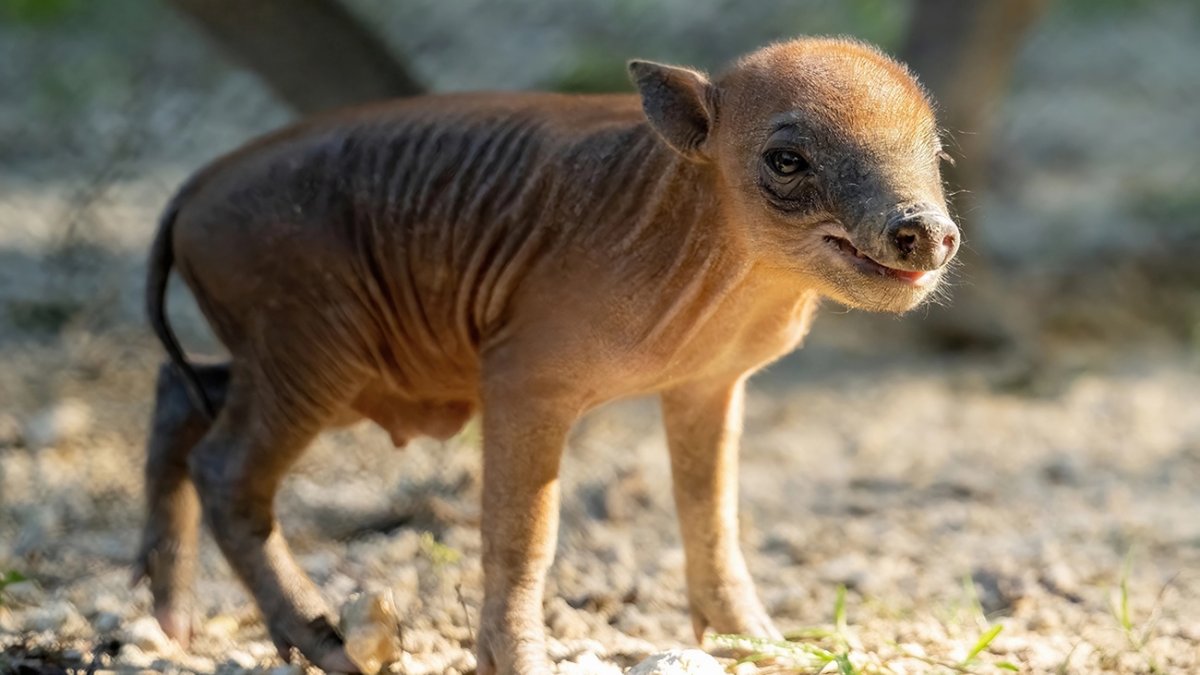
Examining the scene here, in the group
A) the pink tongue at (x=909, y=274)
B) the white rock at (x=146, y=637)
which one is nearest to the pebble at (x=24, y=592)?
the white rock at (x=146, y=637)

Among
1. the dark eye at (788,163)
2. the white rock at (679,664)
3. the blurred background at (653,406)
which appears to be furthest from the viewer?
the blurred background at (653,406)

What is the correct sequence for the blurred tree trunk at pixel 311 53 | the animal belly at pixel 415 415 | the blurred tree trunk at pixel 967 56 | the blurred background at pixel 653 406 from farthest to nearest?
the blurred tree trunk at pixel 967 56, the blurred tree trunk at pixel 311 53, the blurred background at pixel 653 406, the animal belly at pixel 415 415

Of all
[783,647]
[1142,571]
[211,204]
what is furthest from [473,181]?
[1142,571]

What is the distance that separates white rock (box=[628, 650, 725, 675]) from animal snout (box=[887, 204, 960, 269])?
119 centimetres

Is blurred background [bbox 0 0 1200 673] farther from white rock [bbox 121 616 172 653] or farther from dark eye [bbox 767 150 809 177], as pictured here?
dark eye [bbox 767 150 809 177]

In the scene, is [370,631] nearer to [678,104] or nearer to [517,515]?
[517,515]

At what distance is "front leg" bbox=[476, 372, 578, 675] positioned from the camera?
436 cm

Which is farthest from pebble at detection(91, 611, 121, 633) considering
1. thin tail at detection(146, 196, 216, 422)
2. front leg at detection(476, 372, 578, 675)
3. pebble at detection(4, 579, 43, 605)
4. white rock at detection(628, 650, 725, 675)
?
white rock at detection(628, 650, 725, 675)

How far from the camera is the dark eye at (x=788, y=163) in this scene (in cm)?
399

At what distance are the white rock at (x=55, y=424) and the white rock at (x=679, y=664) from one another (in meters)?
3.67

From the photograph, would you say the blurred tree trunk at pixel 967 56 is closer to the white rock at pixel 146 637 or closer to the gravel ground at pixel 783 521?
the gravel ground at pixel 783 521

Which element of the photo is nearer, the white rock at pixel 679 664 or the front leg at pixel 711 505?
the white rock at pixel 679 664

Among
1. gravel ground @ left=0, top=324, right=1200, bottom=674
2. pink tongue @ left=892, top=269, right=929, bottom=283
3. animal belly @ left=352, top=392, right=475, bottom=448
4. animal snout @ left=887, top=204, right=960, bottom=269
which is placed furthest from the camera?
animal belly @ left=352, top=392, right=475, bottom=448

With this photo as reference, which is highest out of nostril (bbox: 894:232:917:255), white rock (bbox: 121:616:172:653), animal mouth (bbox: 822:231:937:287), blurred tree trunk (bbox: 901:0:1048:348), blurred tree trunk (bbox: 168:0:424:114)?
blurred tree trunk (bbox: 901:0:1048:348)
